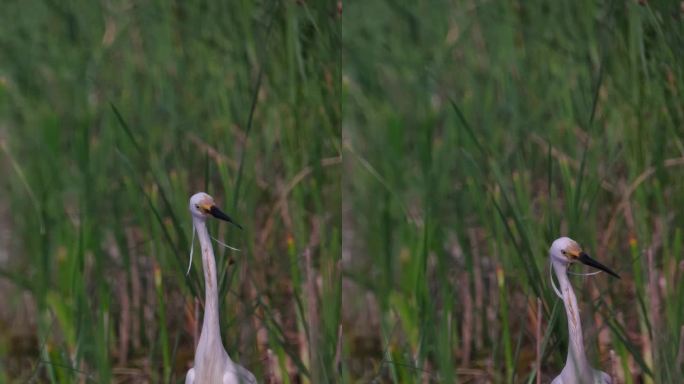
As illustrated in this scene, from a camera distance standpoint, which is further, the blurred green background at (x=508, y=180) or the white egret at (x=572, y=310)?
the blurred green background at (x=508, y=180)

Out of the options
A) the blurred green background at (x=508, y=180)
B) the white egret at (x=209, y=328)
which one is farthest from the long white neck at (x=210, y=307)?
the blurred green background at (x=508, y=180)

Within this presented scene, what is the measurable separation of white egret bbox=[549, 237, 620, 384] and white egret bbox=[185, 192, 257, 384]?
1.98 ft

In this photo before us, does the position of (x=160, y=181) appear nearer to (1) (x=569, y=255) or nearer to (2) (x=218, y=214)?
(2) (x=218, y=214)

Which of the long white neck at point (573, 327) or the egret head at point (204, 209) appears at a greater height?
the egret head at point (204, 209)

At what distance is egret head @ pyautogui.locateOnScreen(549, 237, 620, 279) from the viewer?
194 cm

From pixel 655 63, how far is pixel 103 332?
1.19 m

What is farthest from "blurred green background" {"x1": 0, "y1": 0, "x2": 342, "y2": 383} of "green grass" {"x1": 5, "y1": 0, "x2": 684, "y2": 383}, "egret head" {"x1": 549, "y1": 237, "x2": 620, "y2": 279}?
"egret head" {"x1": 549, "y1": 237, "x2": 620, "y2": 279}

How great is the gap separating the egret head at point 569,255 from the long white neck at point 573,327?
1 centimetres

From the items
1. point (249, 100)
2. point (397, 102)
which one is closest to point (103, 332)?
point (249, 100)

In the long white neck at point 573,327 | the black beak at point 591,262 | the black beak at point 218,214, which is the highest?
the black beak at point 218,214

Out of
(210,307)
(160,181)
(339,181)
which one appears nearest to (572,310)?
(339,181)

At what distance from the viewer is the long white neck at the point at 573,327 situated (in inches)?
74.5

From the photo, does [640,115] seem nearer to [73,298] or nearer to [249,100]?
[249,100]

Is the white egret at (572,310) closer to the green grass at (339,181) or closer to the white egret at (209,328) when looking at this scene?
the green grass at (339,181)
